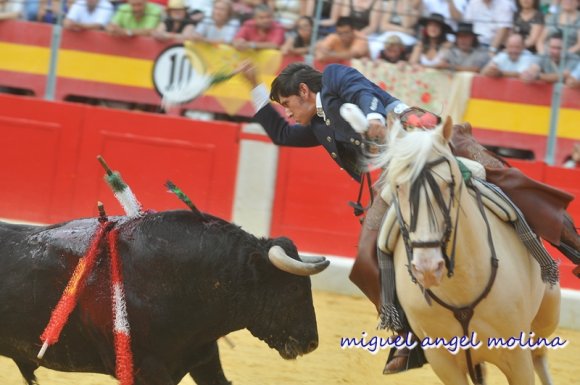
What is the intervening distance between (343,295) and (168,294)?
4.33 m

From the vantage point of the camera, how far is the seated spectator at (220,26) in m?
9.03

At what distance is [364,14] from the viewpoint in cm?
914

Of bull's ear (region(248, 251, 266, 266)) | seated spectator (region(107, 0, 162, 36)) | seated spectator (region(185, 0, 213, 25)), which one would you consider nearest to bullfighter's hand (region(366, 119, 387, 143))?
bull's ear (region(248, 251, 266, 266))

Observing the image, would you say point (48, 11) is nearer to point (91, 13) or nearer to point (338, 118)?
point (91, 13)

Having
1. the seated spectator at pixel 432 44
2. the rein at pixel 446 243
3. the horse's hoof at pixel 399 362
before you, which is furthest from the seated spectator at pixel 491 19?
the rein at pixel 446 243

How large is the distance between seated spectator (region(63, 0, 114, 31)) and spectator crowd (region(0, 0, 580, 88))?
14 mm

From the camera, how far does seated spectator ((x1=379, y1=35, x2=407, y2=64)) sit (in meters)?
8.74

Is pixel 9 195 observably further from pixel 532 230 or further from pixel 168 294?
pixel 532 230

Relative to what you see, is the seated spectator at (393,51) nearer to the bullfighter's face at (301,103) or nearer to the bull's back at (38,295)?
the bullfighter's face at (301,103)

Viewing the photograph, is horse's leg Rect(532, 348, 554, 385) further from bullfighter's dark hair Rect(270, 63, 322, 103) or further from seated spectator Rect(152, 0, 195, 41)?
seated spectator Rect(152, 0, 195, 41)

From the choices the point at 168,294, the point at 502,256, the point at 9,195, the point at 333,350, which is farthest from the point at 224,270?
the point at 9,195

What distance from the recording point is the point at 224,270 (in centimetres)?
424

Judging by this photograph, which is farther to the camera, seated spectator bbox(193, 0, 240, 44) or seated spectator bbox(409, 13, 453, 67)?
seated spectator bbox(193, 0, 240, 44)

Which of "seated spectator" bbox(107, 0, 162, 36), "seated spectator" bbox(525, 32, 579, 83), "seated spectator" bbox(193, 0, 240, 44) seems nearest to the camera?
"seated spectator" bbox(525, 32, 579, 83)
